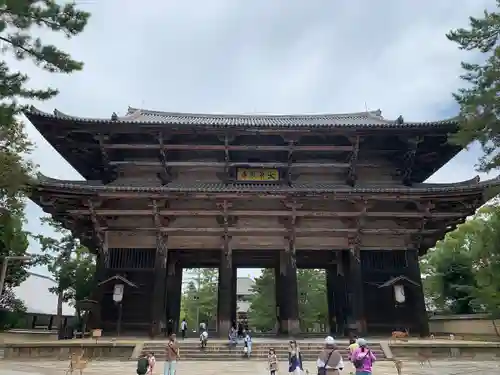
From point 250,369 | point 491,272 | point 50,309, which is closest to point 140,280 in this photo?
point 250,369

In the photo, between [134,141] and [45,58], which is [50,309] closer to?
[134,141]

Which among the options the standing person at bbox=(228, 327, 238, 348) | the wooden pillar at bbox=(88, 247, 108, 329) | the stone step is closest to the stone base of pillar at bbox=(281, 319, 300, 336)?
the stone step

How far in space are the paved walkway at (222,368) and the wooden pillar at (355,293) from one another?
347 cm

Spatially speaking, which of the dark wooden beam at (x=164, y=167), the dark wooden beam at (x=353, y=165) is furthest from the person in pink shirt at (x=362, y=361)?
the dark wooden beam at (x=164, y=167)

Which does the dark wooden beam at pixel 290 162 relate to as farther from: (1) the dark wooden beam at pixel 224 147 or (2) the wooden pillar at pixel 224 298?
(2) the wooden pillar at pixel 224 298

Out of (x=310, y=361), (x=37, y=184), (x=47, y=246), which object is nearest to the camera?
(x=310, y=361)

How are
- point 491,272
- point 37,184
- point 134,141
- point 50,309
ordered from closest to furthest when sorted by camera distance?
point 491,272, point 37,184, point 134,141, point 50,309

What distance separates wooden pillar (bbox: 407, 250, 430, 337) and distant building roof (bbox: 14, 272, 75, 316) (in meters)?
33.8

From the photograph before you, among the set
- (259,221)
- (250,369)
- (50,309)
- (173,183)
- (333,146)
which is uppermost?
(333,146)

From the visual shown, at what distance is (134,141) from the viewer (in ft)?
69.0

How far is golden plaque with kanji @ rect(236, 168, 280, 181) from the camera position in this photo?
21219 mm

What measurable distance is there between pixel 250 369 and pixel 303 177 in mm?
10539

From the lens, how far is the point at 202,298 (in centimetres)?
5503

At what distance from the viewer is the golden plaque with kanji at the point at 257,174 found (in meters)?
21.2
